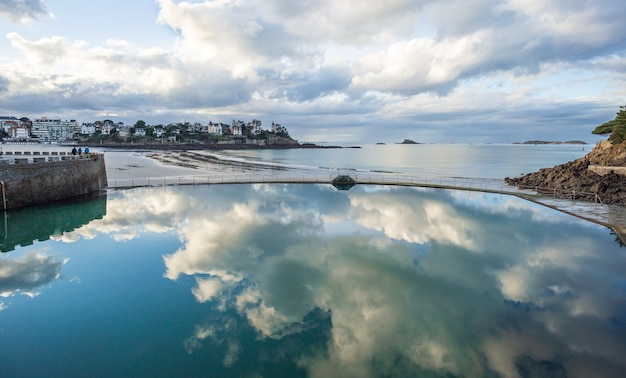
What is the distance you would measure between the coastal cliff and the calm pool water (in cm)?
1079

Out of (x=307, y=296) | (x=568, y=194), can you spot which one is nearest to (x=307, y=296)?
(x=307, y=296)

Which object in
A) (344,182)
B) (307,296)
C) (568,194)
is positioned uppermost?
(568,194)

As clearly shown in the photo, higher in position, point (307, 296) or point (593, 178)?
point (593, 178)

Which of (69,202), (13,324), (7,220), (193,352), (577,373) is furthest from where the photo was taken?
(69,202)

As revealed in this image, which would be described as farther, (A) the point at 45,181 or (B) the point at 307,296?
(A) the point at 45,181

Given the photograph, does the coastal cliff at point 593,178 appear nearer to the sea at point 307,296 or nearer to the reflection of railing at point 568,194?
the reflection of railing at point 568,194

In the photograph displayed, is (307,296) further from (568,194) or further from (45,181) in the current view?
(568,194)

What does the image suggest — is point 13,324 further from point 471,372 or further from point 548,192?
point 548,192

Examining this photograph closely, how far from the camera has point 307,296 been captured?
14094mm

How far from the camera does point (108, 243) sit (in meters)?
21.0

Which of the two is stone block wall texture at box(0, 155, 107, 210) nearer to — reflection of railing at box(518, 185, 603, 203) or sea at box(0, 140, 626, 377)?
sea at box(0, 140, 626, 377)

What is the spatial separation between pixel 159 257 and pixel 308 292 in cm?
887

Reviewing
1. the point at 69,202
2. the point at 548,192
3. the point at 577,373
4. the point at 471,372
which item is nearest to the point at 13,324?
the point at 471,372

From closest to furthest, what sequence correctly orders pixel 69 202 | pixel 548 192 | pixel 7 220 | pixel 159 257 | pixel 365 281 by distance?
pixel 365 281, pixel 159 257, pixel 7 220, pixel 69 202, pixel 548 192
